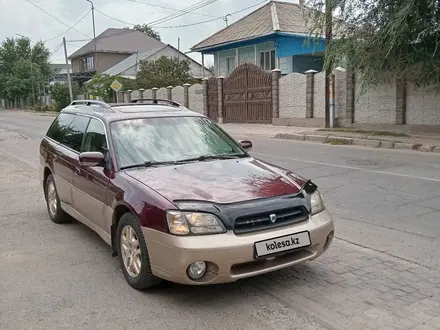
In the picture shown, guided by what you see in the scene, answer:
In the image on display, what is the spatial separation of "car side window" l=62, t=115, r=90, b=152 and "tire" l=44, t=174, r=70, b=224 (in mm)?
721

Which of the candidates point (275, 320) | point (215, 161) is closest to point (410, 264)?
point (275, 320)

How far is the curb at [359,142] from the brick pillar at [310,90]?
3.21m

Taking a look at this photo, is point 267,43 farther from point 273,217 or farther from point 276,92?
point 273,217

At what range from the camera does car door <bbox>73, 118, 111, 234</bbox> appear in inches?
182

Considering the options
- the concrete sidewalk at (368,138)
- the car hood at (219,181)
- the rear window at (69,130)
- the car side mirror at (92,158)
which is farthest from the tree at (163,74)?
the car hood at (219,181)

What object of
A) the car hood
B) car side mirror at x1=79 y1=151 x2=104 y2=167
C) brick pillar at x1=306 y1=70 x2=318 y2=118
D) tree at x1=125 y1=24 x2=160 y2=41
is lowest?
the car hood

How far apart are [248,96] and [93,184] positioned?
1986cm

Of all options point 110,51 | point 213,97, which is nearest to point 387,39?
point 213,97

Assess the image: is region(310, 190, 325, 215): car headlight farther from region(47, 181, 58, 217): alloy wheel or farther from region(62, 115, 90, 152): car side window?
region(47, 181, 58, 217): alloy wheel

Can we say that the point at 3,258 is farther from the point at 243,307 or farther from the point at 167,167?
the point at 243,307

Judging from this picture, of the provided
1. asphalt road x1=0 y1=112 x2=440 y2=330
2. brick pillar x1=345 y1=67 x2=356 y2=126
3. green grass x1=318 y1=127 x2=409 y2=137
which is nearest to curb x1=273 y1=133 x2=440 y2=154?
green grass x1=318 y1=127 x2=409 y2=137

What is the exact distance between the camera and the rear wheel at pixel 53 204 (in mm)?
6281

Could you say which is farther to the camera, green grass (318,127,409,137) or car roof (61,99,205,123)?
green grass (318,127,409,137)

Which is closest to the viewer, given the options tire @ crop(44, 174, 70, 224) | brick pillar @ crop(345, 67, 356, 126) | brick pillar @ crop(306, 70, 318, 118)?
tire @ crop(44, 174, 70, 224)
